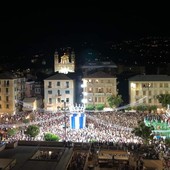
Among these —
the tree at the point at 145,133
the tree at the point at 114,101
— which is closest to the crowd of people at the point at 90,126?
the tree at the point at 145,133

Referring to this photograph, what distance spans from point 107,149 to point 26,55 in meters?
82.5

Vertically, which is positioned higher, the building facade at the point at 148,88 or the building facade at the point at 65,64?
the building facade at the point at 65,64

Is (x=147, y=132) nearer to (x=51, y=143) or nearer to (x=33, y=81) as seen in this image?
(x=51, y=143)

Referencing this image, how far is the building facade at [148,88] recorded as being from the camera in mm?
56062

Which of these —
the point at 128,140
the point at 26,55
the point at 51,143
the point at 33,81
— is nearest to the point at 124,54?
the point at 26,55

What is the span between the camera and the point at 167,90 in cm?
5597

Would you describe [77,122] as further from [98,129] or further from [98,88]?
[98,88]

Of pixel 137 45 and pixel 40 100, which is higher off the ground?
pixel 137 45

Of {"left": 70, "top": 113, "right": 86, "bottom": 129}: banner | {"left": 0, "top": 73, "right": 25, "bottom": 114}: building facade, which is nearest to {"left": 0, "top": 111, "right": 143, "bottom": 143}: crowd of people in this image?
{"left": 70, "top": 113, "right": 86, "bottom": 129}: banner

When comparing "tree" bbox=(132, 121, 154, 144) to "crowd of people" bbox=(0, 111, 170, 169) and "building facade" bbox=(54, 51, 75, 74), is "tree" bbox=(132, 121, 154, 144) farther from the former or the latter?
"building facade" bbox=(54, 51, 75, 74)

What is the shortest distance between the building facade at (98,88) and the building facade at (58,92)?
2.56 m

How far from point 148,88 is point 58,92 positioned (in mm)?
16189

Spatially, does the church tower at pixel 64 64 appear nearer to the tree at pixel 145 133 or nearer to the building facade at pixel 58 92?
the building facade at pixel 58 92

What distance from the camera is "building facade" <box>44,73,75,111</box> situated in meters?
58.6
